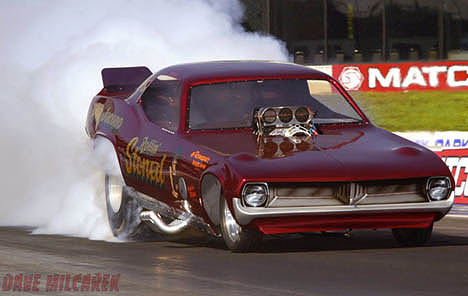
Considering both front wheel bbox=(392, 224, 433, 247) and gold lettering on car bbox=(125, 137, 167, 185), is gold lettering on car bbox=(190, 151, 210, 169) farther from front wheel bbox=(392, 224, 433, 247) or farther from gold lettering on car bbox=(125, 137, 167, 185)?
front wheel bbox=(392, 224, 433, 247)

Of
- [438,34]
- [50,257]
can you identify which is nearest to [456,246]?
[50,257]

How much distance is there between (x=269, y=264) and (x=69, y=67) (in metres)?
6.77

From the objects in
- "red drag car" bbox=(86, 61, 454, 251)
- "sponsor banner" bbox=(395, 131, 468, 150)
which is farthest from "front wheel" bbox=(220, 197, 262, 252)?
"sponsor banner" bbox=(395, 131, 468, 150)

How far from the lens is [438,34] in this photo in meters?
32.6

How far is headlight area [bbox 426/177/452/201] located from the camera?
9.96 metres

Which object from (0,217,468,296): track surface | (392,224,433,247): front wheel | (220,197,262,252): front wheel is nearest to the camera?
(0,217,468,296): track surface

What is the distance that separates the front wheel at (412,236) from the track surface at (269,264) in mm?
82

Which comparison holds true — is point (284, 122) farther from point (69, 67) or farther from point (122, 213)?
point (69, 67)

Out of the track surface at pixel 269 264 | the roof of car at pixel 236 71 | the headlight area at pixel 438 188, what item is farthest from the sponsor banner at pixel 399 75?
the headlight area at pixel 438 188

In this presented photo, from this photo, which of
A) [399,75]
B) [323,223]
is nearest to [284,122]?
[323,223]

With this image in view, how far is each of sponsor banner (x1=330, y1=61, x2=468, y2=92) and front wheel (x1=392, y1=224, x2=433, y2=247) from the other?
17.6 m

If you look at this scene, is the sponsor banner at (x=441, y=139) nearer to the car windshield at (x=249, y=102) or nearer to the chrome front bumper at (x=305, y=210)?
the car windshield at (x=249, y=102)

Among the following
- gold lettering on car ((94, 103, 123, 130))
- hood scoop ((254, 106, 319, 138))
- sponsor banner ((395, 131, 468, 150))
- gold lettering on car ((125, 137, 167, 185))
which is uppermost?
hood scoop ((254, 106, 319, 138))

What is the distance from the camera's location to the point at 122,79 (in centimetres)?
1325
